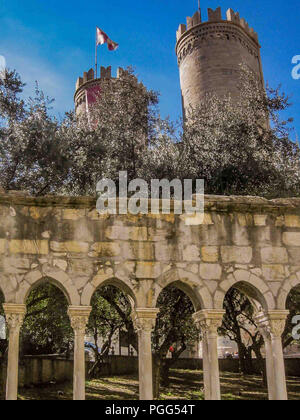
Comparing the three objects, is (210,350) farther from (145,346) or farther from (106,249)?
(106,249)

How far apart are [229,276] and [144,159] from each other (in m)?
8.09

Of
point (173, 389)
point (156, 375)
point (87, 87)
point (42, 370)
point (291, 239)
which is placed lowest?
point (173, 389)

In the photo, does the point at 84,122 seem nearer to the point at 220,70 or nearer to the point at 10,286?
the point at 10,286

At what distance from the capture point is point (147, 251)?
1029 cm

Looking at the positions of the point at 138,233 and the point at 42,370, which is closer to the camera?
the point at 138,233

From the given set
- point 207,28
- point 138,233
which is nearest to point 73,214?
point 138,233

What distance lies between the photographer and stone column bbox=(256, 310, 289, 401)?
9.93 metres

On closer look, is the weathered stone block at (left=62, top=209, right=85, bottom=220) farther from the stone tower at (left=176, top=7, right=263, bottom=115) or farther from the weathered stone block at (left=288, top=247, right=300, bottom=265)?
the stone tower at (left=176, top=7, right=263, bottom=115)

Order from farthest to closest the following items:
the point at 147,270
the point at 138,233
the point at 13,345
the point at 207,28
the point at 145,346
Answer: the point at 207,28, the point at 138,233, the point at 147,270, the point at 145,346, the point at 13,345

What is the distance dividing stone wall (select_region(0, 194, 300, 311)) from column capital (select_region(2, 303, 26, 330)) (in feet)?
0.39

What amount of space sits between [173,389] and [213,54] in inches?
916

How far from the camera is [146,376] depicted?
9594mm

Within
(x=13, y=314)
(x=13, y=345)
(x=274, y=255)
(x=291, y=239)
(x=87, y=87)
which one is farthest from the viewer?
(x=87, y=87)
